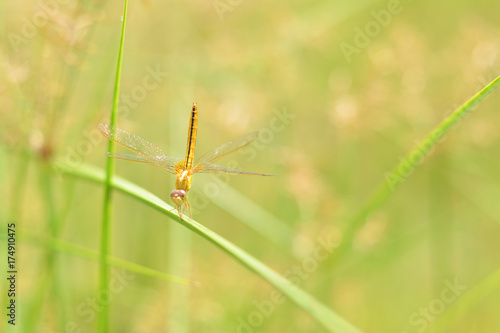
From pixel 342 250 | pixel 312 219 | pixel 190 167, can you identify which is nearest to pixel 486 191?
pixel 312 219

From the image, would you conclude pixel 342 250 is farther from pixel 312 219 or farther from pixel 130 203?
pixel 130 203

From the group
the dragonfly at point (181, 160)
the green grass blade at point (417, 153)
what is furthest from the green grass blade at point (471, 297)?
the dragonfly at point (181, 160)
